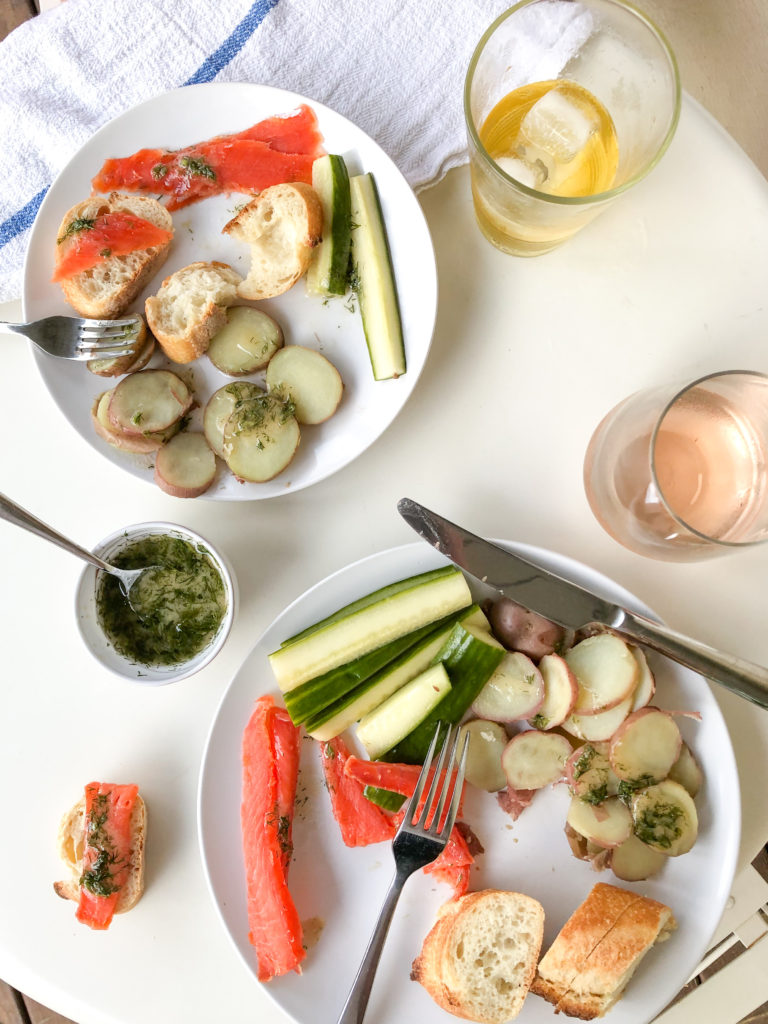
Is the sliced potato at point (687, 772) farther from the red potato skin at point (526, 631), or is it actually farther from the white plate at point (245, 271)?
the white plate at point (245, 271)

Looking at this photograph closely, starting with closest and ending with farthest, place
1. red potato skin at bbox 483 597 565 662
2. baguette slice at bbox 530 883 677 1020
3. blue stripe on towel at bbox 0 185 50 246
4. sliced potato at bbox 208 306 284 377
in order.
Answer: baguette slice at bbox 530 883 677 1020
red potato skin at bbox 483 597 565 662
sliced potato at bbox 208 306 284 377
blue stripe on towel at bbox 0 185 50 246

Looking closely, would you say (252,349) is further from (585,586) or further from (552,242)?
(585,586)

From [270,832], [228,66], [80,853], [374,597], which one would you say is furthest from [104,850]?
[228,66]

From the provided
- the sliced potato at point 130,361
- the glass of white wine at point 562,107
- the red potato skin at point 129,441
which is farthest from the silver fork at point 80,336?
the glass of white wine at point 562,107

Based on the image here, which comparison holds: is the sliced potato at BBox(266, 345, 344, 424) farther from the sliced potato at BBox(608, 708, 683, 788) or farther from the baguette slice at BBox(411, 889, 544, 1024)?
the baguette slice at BBox(411, 889, 544, 1024)

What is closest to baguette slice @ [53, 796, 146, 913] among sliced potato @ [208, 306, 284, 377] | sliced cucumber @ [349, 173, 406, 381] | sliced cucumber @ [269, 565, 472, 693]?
sliced cucumber @ [269, 565, 472, 693]
